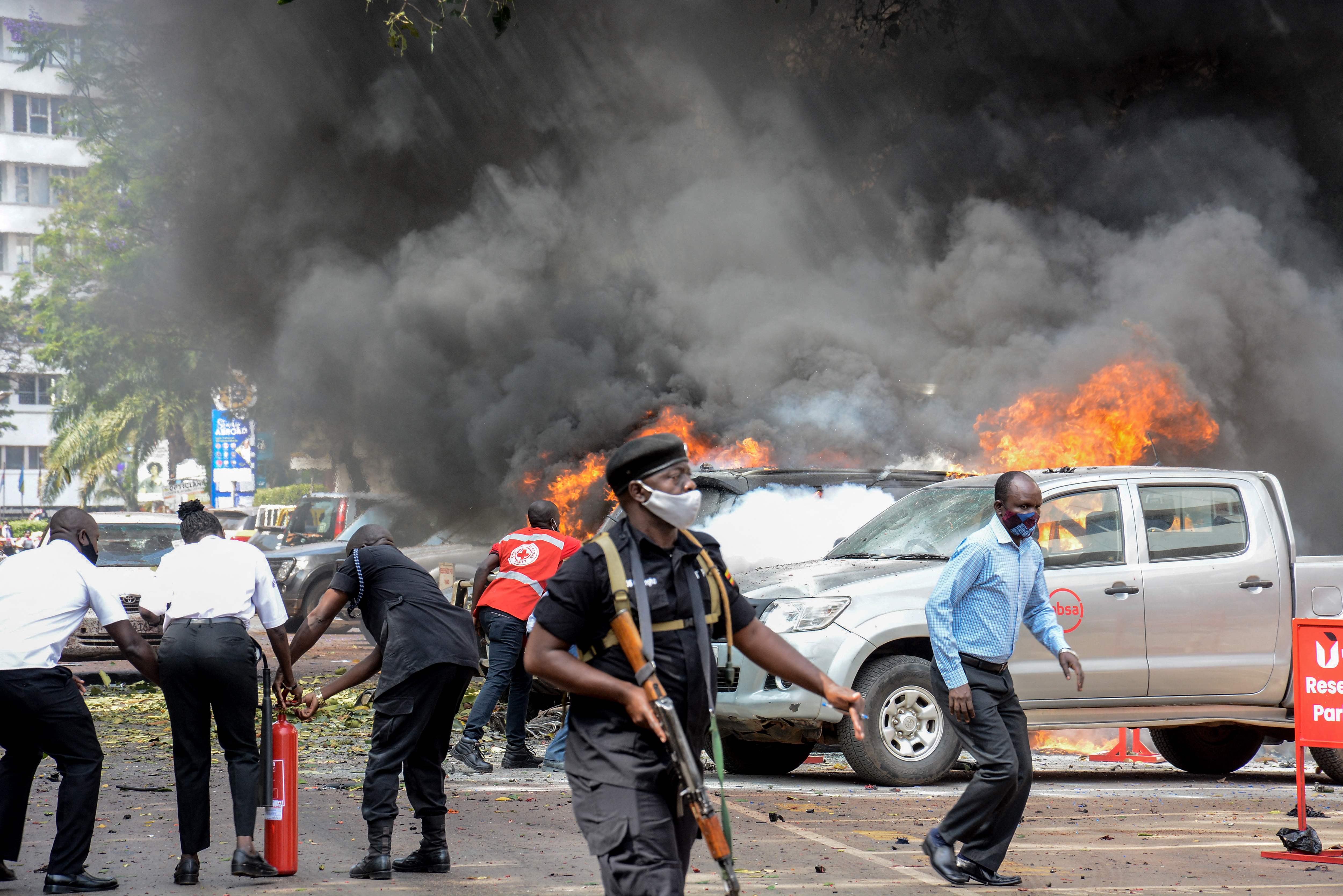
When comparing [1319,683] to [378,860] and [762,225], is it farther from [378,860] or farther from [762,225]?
[762,225]

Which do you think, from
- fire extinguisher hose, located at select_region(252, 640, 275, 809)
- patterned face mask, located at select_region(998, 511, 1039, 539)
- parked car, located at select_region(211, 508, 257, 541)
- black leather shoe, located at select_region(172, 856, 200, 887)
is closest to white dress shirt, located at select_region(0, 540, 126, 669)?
fire extinguisher hose, located at select_region(252, 640, 275, 809)

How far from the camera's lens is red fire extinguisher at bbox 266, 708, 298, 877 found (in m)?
5.54

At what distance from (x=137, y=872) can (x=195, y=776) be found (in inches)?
19.2

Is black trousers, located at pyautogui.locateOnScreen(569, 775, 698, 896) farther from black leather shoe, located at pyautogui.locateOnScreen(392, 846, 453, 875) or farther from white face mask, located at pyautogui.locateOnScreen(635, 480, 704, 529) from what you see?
black leather shoe, located at pyautogui.locateOnScreen(392, 846, 453, 875)

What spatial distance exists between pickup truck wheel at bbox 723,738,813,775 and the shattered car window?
1.24 m

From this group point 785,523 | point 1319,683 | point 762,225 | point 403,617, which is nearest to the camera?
point 403,617

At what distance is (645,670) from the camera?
3258 millimetres

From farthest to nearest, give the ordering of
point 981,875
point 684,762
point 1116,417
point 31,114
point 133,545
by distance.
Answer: point 31,114
point 1116,417
point 133,545
point 981,875
point 684,762

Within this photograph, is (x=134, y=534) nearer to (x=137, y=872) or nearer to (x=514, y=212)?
(x=137, y=872)

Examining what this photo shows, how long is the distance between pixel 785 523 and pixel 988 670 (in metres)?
4.35

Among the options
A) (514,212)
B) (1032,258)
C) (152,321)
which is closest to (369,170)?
(514,212)

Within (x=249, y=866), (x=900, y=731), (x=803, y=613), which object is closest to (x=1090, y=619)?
(x=900, y=731)

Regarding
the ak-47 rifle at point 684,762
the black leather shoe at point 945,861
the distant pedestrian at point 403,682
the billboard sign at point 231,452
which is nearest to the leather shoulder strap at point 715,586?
the ak-47 rifle at point 684,762

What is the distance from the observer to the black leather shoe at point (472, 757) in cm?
823
